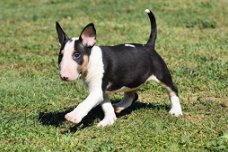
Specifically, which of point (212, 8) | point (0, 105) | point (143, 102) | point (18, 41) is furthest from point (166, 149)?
point (212, 8)

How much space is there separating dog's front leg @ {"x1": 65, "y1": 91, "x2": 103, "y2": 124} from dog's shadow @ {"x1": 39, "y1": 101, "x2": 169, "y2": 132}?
512mm

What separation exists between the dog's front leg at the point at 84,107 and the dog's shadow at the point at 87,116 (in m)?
0.51

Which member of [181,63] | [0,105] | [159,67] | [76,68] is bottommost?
[181,63]

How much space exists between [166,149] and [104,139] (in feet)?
2.82

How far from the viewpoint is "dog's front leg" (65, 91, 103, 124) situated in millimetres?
7008

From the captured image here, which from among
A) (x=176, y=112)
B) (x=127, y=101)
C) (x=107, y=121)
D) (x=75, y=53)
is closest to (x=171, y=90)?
(x=176, y=112)

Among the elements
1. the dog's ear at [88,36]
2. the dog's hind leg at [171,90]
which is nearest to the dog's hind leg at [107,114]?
the dog's hind leg at [171,90]

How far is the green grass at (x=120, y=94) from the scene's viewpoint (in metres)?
6.99

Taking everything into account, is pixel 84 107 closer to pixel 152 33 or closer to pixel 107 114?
pixel 107 114

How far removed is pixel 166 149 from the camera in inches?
263

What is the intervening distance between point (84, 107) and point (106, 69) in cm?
63

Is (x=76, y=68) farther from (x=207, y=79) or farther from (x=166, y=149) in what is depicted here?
(x=207, y=79)

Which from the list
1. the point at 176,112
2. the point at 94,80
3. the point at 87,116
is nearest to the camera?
the point at 94,80

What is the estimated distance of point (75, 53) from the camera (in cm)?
691
